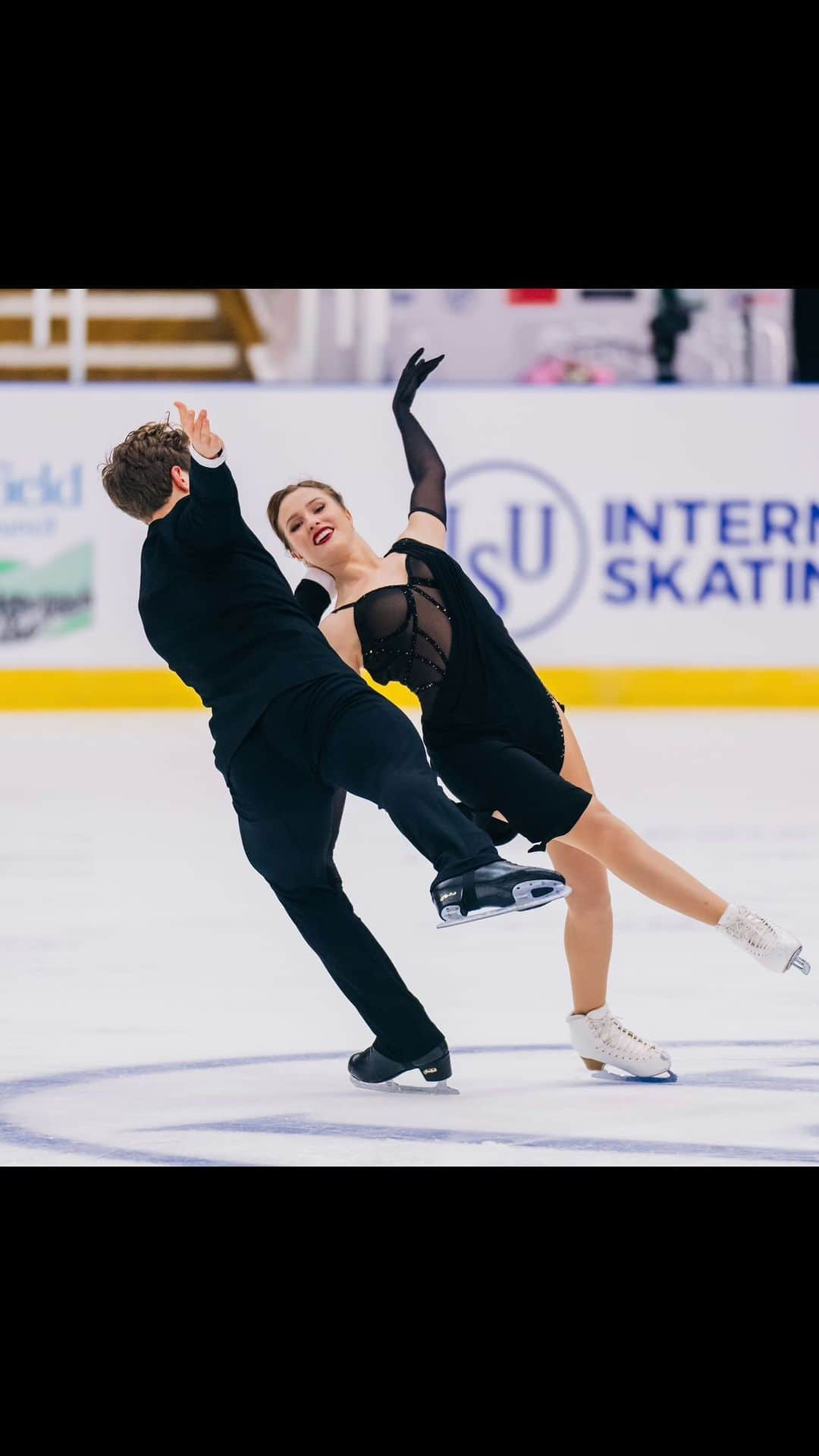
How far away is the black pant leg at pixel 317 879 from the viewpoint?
3975mm

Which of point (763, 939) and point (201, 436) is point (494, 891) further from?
point (201, 436)

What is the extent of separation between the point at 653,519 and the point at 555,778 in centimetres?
731

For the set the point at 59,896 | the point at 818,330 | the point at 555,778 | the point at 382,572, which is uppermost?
the point at 818,330

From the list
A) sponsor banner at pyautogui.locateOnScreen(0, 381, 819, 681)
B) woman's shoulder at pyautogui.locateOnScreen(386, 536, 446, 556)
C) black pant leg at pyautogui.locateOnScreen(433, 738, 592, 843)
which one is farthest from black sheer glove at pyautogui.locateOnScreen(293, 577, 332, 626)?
sponsor banner at pyautogui.locateOnScreen(0, 381, 819, 681)

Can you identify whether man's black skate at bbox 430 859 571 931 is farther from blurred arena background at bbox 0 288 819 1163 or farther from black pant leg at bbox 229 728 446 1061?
blurred arena background at bbox 0 288 819 1163

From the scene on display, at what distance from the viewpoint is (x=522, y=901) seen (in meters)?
3.44

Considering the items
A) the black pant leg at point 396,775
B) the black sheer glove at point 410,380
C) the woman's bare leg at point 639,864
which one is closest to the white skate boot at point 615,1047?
the woman's bare leg at point 639,864

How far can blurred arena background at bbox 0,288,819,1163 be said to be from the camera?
30.1 ft

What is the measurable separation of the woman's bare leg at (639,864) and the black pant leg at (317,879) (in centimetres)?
42

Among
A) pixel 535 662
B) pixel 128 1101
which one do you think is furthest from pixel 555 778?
pixel 535 662

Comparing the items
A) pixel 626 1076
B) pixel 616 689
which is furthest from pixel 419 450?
pixel 616 689

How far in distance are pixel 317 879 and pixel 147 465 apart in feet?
2.60

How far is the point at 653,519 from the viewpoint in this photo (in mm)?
11211

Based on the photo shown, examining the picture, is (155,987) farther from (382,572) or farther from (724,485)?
(724,485)
